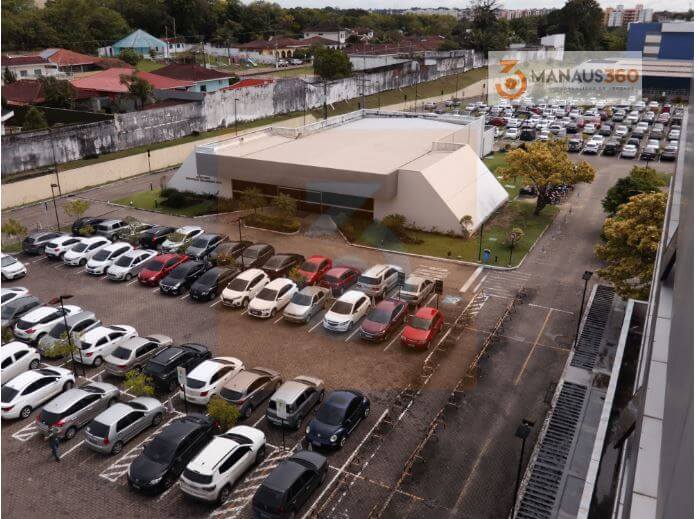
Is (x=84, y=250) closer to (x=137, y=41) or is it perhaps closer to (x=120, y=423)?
(x=120, y=423)

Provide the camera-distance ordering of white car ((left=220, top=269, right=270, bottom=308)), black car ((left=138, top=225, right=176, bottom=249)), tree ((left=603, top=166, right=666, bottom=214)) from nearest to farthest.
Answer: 1. white car ((left=220, top=269, right=270, bottom=308))
2. black car ((left=138, top=225, right=176, bottom=249))
3. tree ((left=603, top=166, right=666, bottom=214))

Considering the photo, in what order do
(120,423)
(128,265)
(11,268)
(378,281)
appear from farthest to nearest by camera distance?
(128,265)
(11,268)
(378,281)
(120,423)

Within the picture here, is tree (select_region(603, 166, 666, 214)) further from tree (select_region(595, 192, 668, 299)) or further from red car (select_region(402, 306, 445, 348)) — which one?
red car (select_region(402, 306, 445, 348))

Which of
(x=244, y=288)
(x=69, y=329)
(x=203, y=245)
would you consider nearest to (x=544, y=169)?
(x=244, y=288)

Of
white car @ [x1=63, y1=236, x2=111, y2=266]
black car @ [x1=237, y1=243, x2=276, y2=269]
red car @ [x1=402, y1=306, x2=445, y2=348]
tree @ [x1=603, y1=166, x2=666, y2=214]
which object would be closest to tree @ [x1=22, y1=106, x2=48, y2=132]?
white car @ [x1=63, y1=236, x2=111, y2=266]

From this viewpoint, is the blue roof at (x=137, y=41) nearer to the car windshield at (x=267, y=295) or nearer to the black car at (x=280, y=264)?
the black car at (x=280, y=264)

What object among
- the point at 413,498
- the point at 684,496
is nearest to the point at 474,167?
the point at 413,498

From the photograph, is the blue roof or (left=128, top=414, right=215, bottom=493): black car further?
the blue roof
